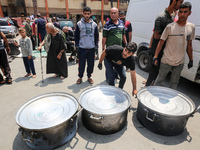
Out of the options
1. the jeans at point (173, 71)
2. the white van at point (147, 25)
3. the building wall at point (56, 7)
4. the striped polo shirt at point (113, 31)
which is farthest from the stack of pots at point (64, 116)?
the building wall at point (56, 7)

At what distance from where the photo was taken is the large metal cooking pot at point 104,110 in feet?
6.62

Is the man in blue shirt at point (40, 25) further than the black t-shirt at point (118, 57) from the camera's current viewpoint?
Yes

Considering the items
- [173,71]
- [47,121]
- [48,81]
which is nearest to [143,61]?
[173,71]

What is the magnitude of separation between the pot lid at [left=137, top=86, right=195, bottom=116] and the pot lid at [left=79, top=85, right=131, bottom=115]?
1.03 feet

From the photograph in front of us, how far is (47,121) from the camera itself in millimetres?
1893

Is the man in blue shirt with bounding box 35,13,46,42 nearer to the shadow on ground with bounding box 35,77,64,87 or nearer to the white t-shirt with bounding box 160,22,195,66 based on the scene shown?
the shadow on ground with bounding box 35,77,64,87

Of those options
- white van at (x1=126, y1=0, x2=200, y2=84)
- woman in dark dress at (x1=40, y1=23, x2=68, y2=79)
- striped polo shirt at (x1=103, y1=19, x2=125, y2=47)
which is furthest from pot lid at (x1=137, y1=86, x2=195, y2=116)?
woman in dark dress at (x1=40, y1=23, x2=68, y2=79)

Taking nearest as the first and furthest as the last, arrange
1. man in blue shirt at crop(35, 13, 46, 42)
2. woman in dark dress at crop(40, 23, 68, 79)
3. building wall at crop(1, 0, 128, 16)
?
woman in dark dress at crop(40, 23, 68, 79), man in blue shirt at crop(35, 13, 46, 42), building wall at crop(1, 0, 128, 16)

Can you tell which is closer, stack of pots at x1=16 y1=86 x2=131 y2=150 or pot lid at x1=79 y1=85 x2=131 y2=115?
stack of pots at x1=16 y1=86 x2=131 y2=150

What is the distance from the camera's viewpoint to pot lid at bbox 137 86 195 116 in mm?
2164

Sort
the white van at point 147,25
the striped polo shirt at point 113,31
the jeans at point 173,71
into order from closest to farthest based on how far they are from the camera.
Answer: the jeans at point 173,71, the white van at point 147,25, the striped polo shirt at point 113,31

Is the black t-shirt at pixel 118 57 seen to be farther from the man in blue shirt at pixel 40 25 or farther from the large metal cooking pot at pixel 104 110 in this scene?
the man in blue shirt at pixel 40 25

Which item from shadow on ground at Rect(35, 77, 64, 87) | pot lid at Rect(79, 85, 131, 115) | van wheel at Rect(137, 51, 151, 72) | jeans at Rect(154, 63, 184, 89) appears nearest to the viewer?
pot lid at Rect(79, 85, 131, 115)

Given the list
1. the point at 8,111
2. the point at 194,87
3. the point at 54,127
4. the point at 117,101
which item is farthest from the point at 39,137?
the point at 194,87
